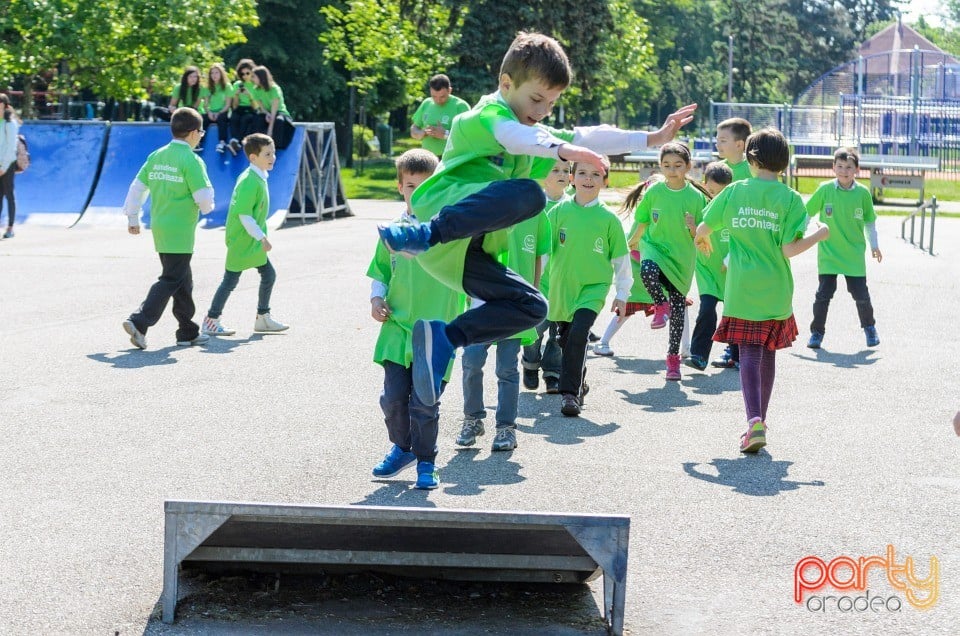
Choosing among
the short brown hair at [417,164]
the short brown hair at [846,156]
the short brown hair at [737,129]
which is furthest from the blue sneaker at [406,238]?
the short brown hair at [846,156]

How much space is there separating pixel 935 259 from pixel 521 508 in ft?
47.2

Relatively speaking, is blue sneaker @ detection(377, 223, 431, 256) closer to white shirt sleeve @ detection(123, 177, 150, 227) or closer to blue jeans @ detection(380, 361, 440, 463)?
blue jeans @ detection(380, 361, 440, 463)

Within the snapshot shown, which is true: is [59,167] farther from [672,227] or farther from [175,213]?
[672,227]

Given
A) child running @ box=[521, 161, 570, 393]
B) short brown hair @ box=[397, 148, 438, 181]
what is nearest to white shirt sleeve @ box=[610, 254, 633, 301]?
child running @ box=[521, 161, 570, 393]

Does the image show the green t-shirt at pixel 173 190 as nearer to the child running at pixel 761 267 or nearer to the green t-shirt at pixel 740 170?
the green t-shirt at pixel 740 170

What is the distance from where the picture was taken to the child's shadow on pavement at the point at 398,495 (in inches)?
238

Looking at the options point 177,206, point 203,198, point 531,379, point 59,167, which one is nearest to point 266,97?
point 59,167

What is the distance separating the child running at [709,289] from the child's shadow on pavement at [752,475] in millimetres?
2826

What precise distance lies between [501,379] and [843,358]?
4556 mm

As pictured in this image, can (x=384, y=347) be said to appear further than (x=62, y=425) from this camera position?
No

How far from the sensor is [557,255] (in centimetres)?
846

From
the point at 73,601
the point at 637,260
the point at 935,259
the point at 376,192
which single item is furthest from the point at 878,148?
the point at 73,601

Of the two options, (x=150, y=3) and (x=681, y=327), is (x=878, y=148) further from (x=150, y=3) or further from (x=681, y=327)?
(x=681, y=327)

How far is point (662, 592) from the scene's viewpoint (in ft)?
16.4
